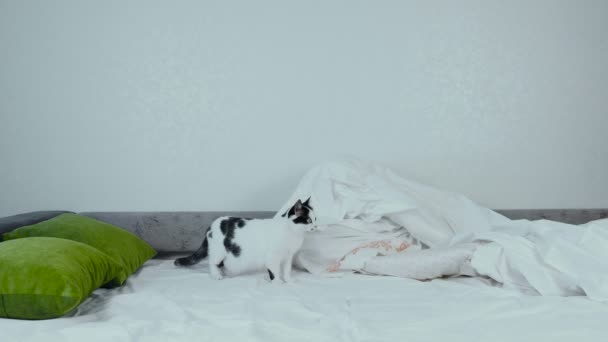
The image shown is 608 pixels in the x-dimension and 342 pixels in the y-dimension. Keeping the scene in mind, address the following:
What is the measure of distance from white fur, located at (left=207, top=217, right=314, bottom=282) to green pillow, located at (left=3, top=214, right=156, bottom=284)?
1.15 feet

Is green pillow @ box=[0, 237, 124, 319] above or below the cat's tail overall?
above

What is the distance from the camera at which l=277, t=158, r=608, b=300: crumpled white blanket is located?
5.56 ft

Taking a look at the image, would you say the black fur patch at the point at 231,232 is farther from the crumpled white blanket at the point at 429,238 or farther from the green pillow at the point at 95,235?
the green pillow at the point at 95,235

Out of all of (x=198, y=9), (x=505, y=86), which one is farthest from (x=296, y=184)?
(x=505, y=86)

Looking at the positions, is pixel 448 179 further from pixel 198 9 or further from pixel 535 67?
pixel 198 9

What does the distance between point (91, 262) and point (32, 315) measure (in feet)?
0.95

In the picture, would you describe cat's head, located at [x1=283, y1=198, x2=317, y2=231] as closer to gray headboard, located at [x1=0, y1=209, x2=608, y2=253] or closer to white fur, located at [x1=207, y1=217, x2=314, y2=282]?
white fur, located at [x1=207, y1=217, x2=314, y2=282]

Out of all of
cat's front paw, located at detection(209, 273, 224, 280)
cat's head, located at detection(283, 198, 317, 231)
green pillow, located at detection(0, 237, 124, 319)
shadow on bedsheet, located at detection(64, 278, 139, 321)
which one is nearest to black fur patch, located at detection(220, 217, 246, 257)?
cat's front paw, located at detection(209, 273, 224, 280)

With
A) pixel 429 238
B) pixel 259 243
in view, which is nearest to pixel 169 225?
pixel 259 243

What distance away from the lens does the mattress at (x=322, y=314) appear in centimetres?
130

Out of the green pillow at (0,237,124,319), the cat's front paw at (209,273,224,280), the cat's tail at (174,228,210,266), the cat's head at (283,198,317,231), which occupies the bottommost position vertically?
the cat's front paw at (209,273,224,280)

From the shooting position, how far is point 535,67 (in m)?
2.75

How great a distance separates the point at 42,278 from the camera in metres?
1.50

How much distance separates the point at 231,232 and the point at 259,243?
13 cm
